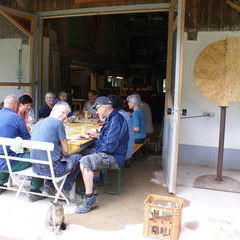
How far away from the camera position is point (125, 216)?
322 cm

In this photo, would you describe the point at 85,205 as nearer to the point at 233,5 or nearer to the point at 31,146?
the point at 31,146

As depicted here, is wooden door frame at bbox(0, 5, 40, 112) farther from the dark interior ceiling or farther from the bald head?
the bald head

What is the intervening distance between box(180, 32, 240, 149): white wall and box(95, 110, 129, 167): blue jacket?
1939 mm

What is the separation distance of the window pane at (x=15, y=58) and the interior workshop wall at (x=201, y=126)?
2.76 meters

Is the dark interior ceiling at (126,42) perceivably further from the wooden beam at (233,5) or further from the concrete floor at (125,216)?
the concrete floor at (125,216)

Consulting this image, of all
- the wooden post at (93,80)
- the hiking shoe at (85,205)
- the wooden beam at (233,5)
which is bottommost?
the hiking shoe at (85,205)

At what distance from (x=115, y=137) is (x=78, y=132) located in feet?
2.61

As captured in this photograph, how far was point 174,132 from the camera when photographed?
146 inches

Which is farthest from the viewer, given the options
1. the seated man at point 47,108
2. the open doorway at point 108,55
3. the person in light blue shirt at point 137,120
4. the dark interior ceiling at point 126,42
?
the dark interior ceiling at point 126,42

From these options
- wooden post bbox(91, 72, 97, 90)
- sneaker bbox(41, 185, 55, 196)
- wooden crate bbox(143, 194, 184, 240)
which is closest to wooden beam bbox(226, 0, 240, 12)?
wooden crate bbox(143, 194, 184, 240)

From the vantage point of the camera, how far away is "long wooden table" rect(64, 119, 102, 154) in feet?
11.2

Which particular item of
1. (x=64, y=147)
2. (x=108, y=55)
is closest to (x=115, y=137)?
(x=64, y=147)

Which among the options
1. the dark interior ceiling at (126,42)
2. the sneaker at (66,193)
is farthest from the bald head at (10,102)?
the dark interior ceiling at (126,42)

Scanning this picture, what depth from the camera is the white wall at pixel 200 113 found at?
5051mm
